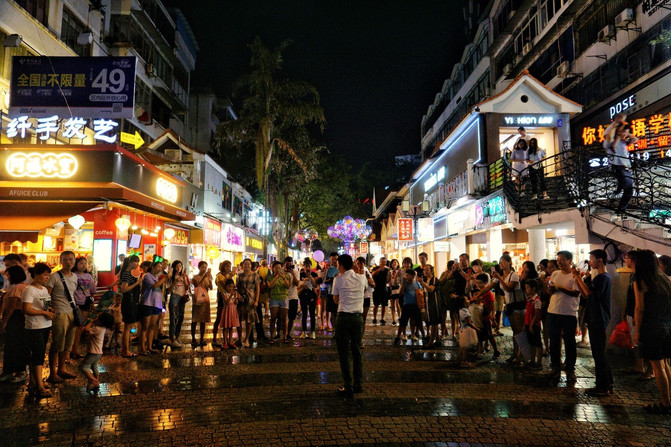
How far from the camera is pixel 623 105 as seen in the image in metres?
18.0

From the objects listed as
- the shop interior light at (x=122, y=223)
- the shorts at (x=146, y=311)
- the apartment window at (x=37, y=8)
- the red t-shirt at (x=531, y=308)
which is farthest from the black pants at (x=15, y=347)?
the apartment window at (x=37, y=8)

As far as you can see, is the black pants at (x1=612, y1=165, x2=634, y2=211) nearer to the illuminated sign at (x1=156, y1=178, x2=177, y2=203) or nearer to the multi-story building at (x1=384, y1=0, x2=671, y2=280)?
the multi-story building at (x1=384, y1=0, x2=671, y2=280)

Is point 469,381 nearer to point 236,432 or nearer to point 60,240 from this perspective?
point 236,432

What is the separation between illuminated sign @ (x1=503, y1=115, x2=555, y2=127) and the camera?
1884cm

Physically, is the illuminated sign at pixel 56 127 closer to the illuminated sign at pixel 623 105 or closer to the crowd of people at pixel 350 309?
the crowd of people at pixel 350 309

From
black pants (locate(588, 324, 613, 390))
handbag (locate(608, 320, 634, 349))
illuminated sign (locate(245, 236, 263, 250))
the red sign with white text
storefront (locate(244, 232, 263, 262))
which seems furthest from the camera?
illuminated sign (locate(245, 236, 263, 250))

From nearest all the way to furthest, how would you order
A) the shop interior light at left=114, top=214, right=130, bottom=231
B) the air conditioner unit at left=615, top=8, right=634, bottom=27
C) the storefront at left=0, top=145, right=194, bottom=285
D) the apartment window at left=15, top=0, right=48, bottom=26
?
the storefront at left=0, top=145, right=194, bottom=285 → the shop interior light at left=114, top=214, right=130, bottom=231 → the apartment window at left=15, top=0, right=48, bottom=26 → the air conditioner unit at left=615, top=8, right=634, bottom=27

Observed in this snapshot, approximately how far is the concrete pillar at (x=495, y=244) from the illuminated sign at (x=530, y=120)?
4.65 m

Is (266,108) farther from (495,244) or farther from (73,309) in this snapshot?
(73,309)

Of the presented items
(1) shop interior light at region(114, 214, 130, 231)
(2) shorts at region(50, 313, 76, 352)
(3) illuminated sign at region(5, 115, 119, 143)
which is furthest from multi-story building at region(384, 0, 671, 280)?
(1) shop interior light at region(114, 214, 130, 231)

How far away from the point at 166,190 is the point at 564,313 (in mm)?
15557

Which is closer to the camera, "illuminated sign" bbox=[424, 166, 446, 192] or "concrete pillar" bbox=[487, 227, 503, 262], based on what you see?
"concrete pillar" bbox=[487, 227, 503, 262]

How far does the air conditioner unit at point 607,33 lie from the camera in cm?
1831

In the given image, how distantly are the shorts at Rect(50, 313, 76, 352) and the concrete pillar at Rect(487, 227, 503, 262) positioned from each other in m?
15.9
